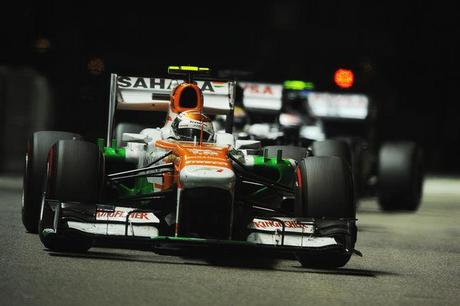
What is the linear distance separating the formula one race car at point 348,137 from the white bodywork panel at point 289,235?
6419 millimetres

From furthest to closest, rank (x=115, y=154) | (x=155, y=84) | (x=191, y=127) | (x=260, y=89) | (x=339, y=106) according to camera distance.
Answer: (x=339, y=106)
(x=260, y=89)
(x=155, y=84)
(x=191, y=127)
(x=115, y=154)

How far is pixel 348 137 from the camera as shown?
20641mm

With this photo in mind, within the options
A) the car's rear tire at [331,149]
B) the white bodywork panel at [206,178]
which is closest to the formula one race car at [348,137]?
the car's rear tire at [331,149]

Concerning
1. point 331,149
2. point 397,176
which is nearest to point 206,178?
point 331,149

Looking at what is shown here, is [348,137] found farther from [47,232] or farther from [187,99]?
[47,232]

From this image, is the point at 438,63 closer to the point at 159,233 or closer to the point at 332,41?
the point at 332,41

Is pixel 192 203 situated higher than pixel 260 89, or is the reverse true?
pixel 260 89

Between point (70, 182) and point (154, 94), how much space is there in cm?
385

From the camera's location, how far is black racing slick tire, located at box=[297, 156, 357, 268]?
1087 centimetres

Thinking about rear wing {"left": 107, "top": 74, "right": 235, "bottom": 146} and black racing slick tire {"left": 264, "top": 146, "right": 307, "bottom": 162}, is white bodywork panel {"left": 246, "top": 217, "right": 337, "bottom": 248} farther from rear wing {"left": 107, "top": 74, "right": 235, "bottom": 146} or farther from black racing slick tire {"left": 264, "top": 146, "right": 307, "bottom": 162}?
rear wing {"left": 107, "top": 74, "right": 235, "bottom": 146}

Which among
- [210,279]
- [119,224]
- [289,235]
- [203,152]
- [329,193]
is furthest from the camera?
[203,152]

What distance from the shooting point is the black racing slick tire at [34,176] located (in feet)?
40.9

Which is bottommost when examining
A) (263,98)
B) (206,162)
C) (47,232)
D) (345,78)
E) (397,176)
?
(397,176)

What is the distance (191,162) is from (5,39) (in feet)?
59.9
